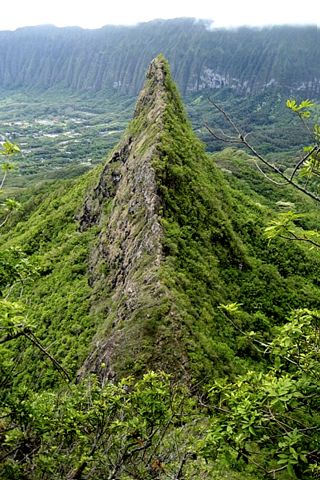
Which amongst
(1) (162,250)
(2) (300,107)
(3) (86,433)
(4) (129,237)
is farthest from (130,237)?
(2) (300,107)

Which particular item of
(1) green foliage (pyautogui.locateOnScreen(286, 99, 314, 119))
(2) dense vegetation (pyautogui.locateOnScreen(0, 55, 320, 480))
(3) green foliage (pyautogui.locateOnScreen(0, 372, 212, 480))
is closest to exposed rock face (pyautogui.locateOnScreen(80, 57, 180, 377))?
(2) dense vegetation (pyautogui.locateOnScreen(0, 55, 320, 480))

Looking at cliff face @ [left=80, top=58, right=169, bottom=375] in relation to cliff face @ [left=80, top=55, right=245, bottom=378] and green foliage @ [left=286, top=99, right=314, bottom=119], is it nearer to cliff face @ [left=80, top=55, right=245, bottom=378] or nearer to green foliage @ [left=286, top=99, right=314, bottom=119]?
cliff face @ [left=80, top=55, right=245, bottom=378]

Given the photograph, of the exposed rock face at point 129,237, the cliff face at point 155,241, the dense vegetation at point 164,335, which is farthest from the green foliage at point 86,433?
the cliff face at point 155,241

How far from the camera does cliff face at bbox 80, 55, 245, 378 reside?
23219 mm

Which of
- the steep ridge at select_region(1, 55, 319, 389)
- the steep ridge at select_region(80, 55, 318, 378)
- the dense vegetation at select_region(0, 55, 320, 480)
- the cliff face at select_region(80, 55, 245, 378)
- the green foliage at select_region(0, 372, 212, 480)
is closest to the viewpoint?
the dense vegetation at select_region(0, 55, 320, 480)

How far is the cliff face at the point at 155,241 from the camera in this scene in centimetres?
2322

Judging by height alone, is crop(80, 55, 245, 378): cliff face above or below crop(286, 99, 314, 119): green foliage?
below

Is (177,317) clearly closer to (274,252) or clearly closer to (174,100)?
(274,252)

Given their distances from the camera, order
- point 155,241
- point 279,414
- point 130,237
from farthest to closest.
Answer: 1. point 130,237
2. point 155,241
3. point 279,414

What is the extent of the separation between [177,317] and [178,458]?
10531 mm

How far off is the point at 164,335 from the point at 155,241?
7534 mm

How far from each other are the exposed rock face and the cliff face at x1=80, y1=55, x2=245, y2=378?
0.25 feet

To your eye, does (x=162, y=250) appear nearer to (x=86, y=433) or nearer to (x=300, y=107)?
(x=86, y=433)

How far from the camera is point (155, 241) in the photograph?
94.5ft
